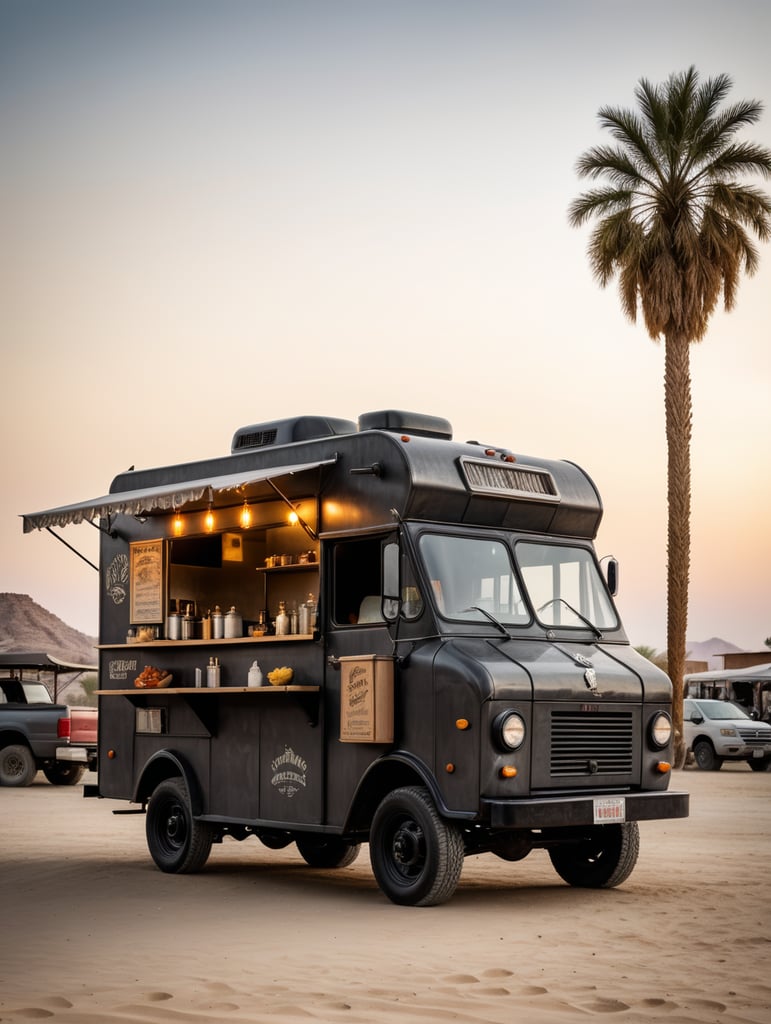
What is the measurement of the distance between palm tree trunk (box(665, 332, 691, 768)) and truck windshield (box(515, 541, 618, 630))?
18.4m

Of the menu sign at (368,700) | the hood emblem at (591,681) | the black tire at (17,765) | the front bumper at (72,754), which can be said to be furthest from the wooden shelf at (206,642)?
the black tire at (17,765)

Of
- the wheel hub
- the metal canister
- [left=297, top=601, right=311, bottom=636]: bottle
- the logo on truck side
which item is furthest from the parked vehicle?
the wheel hub

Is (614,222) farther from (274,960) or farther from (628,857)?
(274,960)

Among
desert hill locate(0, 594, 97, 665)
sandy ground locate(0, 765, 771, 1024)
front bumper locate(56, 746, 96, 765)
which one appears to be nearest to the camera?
sandy ground locate(0, 765, 771, 1024)

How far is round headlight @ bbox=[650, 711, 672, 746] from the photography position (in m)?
11.3

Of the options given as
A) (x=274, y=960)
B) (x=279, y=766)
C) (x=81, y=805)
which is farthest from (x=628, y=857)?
(x=81, y=805)

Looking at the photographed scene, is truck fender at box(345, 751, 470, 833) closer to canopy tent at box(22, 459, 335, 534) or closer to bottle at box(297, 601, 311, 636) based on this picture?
bottle at box(297, 601, 311, 636)

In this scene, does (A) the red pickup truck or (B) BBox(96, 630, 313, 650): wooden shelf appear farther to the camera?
(A) the red pickup truck

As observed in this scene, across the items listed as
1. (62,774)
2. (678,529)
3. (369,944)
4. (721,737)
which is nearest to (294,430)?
(369,944)

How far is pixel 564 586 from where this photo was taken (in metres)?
11.9

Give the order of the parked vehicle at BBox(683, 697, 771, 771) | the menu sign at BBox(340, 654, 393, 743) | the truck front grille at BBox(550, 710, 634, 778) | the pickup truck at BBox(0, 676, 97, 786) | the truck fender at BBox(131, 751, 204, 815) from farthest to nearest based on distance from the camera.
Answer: the parked vehicle at BBox(683, 697, 771, 771)
the pickup truck at BBox(0, 676, 97, 786)
the truck fender at BBox(131, 751, 204, 815)
the menu sign at BBox(340, 654, 393, 743)
the truck front grille at BBox(550, 710, 634, 778)

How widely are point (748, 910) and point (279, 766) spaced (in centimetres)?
388

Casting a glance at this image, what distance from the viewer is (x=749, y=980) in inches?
312

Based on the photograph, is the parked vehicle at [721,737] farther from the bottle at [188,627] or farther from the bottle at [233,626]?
the bottle at [233,626]
